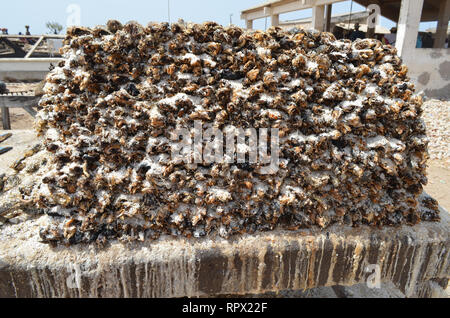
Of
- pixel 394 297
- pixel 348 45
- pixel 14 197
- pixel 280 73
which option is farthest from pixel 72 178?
pixel 394 297

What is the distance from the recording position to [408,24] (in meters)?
6.95

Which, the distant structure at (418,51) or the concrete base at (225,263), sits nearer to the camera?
the concrete base at (225,263)

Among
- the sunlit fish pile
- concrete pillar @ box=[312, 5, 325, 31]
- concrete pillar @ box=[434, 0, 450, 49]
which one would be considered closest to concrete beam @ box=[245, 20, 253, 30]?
concrete pillar @ box=[312, 5, 325, 31]

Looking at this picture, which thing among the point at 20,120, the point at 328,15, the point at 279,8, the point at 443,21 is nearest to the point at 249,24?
the point at 279,8

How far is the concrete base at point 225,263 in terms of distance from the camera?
1.62 meters

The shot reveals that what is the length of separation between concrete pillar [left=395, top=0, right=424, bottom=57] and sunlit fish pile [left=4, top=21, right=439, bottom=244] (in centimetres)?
665

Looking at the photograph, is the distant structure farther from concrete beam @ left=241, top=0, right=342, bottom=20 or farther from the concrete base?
the concrete base

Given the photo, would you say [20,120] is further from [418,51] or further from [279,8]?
[418,51]

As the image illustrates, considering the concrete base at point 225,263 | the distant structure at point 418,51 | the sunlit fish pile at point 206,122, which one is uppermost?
the distant structure at point 418,51

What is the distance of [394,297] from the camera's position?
243 cm

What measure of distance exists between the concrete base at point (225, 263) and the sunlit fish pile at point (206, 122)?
0.09 meters

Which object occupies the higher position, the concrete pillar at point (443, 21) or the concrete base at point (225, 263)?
the concrete pillar at point (443, 21)

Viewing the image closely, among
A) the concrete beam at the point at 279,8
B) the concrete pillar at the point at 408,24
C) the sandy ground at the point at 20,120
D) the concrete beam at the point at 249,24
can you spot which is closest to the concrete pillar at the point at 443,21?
the concrete pillar at the point at 408,24

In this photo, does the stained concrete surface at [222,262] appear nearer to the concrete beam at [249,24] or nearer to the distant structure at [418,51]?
the distant structure at [418,51]
